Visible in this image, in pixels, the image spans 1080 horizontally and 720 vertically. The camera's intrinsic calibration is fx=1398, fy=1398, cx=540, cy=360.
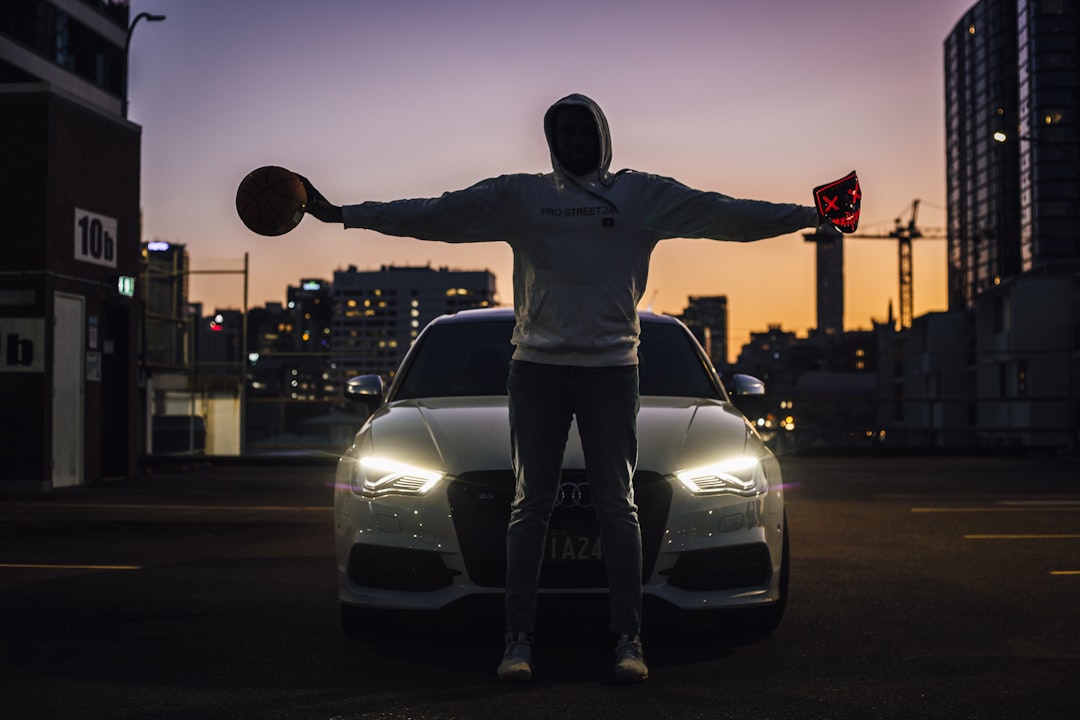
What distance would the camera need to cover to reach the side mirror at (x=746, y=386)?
6883mm

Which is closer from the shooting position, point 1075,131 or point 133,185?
point 133,185

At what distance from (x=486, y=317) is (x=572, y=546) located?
7.60ft

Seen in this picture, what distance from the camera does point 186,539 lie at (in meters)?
9.81

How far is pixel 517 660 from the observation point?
4.75 metres

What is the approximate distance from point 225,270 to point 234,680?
21516 mm

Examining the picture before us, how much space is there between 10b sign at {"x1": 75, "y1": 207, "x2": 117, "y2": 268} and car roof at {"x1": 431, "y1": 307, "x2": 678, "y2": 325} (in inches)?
421

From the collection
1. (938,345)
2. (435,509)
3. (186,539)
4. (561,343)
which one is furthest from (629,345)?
(938,345)

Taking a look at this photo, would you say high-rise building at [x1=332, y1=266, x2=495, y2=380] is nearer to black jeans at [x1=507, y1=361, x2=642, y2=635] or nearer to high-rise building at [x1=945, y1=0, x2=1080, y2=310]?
high-rise building at [x1=945, y1=0, x2=1080, y2=310]

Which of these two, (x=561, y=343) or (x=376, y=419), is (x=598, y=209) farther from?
(x=376, y=419)

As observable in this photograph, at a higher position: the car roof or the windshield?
the car roof

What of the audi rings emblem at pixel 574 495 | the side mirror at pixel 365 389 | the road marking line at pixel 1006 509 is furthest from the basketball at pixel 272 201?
the road marking line at pixel 1006 509

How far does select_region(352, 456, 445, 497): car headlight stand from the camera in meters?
5.21

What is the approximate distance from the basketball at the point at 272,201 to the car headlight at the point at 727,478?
5.58ft

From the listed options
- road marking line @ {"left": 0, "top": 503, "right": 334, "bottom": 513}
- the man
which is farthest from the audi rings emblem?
road marking line @ {"left": 0, "top": 503, "right": 334, "bottom": 513}
